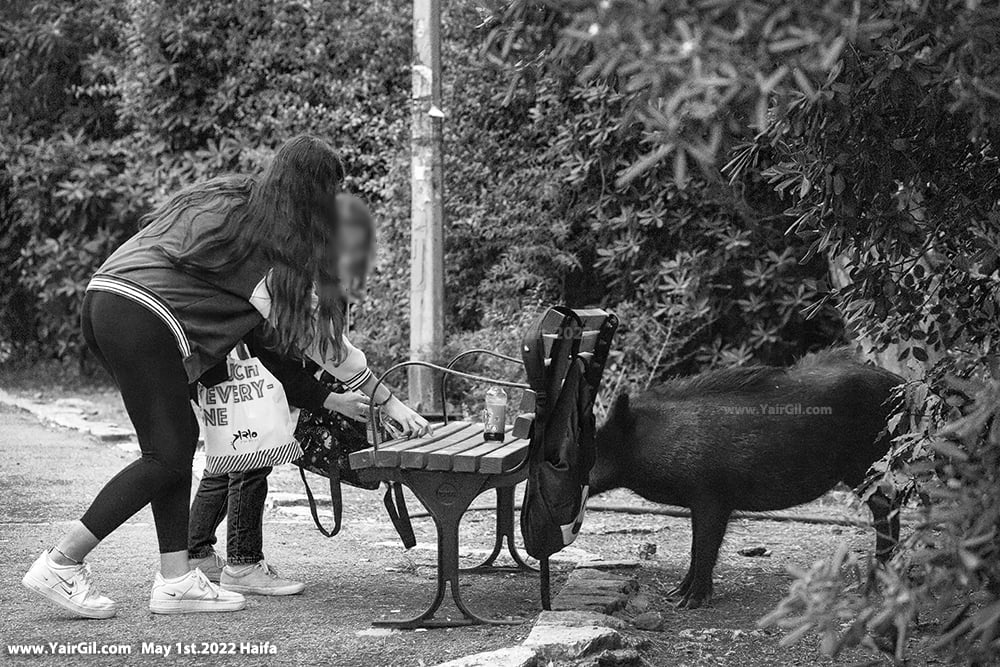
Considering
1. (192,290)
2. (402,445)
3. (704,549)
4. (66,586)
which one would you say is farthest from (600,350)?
(66,586)

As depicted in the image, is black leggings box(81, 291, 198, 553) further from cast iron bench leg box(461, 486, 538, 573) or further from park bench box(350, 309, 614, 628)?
cast iron bench leg box(461, 486, 538, 573)

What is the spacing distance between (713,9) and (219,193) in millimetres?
2632

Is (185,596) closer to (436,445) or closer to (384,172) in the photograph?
(436,445)

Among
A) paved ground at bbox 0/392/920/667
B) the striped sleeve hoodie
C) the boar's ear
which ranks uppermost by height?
the striped sleeve hoodie

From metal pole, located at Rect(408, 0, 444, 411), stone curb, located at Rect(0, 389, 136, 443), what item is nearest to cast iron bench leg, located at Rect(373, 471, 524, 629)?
metal pole, located at Rect(408, 0, 444, 411)

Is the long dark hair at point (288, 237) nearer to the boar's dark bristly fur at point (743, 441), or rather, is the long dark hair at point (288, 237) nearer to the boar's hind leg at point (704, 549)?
the boar's dark bristly fur at point (743, 441)

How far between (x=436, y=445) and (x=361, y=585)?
3.02 ft

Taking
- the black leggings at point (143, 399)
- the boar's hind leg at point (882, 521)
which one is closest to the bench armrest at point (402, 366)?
the black leggings at point (143, 399)

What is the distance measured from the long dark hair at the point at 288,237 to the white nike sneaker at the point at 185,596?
862mm

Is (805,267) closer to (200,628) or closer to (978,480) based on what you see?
(200,628)

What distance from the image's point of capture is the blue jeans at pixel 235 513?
477 centimetres

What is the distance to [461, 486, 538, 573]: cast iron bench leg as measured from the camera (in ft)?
17.0

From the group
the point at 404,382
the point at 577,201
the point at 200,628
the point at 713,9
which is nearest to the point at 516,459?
the point at 200,628

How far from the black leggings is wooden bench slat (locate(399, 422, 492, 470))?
75cm
